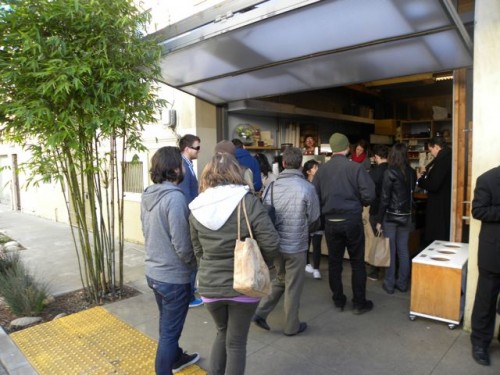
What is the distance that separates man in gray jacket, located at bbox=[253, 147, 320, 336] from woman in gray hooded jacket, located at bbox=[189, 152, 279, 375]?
0.94 metres

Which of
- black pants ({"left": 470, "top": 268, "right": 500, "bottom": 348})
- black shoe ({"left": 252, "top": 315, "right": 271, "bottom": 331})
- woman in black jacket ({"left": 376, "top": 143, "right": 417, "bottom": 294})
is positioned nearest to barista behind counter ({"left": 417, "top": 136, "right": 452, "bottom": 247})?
woman in black jacket ({"left": 376, "top": 143, "right": 417, "bottom": 294})

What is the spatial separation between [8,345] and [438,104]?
9680 mm

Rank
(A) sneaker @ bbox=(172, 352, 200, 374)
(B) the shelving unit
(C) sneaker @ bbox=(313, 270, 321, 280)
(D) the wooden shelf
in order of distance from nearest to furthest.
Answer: (A) sneaker @ bbox=(172, 352, 200, 374) → (C) sneaker @ bbox=(313, 270, 321, 280) → (D) the wooden shelf → (B) the shelving unit

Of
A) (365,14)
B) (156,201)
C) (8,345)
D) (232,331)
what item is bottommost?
(8,345)

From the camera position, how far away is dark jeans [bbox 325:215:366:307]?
3.73 m

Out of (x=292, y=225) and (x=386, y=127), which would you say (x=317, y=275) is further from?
(x=386, y=127)

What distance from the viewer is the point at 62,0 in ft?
11.7

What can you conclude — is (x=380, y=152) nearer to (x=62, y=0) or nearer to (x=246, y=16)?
(x=246, y=16)

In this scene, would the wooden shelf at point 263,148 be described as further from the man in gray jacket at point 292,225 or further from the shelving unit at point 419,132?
the man in gray jacket at point 292,225

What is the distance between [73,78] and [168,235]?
6.38 feet

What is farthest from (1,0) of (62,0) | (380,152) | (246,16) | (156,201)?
(380,152)

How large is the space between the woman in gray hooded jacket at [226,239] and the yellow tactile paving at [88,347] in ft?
3.15

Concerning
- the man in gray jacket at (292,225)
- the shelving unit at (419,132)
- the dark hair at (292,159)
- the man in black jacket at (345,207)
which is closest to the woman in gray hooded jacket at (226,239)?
the man in gray jacket at (292,225)

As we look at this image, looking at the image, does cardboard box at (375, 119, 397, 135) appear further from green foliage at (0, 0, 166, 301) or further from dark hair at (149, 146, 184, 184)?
dark hair at (149, 146, 184, 184)
